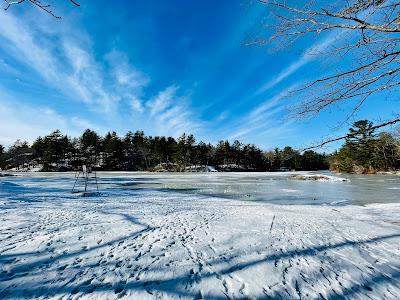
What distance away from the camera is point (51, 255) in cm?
449

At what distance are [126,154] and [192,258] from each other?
74.4 meters

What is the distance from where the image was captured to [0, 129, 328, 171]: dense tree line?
63.8 m

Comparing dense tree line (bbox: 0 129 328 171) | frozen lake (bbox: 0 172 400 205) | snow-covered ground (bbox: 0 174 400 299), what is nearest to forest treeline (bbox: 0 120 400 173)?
dense tree line (bbox: 0 129 328 171)

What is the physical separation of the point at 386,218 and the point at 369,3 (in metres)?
8.66

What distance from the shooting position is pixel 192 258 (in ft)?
15.1

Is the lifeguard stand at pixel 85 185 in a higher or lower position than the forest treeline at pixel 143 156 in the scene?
lower

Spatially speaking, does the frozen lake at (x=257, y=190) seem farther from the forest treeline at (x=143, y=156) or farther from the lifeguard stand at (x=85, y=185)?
the forest treeline at (x=143, y=156)

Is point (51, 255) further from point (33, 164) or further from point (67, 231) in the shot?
point (33, 164)

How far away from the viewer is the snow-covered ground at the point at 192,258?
3531mm

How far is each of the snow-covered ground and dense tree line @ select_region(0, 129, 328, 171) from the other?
187 ft

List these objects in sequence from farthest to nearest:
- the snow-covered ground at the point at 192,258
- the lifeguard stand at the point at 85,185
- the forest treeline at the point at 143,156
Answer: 1. the forest treeline at the point at 143,156
2. the lifeguard stand at the point at 85,185
3. the snow-covered ground at the point at 192,258

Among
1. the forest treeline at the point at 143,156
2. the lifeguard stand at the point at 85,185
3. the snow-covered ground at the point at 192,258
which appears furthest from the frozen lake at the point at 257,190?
the forest treeline at the point at 143,156

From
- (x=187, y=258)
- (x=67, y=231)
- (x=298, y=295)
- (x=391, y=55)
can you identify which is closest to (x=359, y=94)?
(x=391, y=55)

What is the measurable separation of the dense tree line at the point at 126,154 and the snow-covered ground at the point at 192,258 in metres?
57.1
